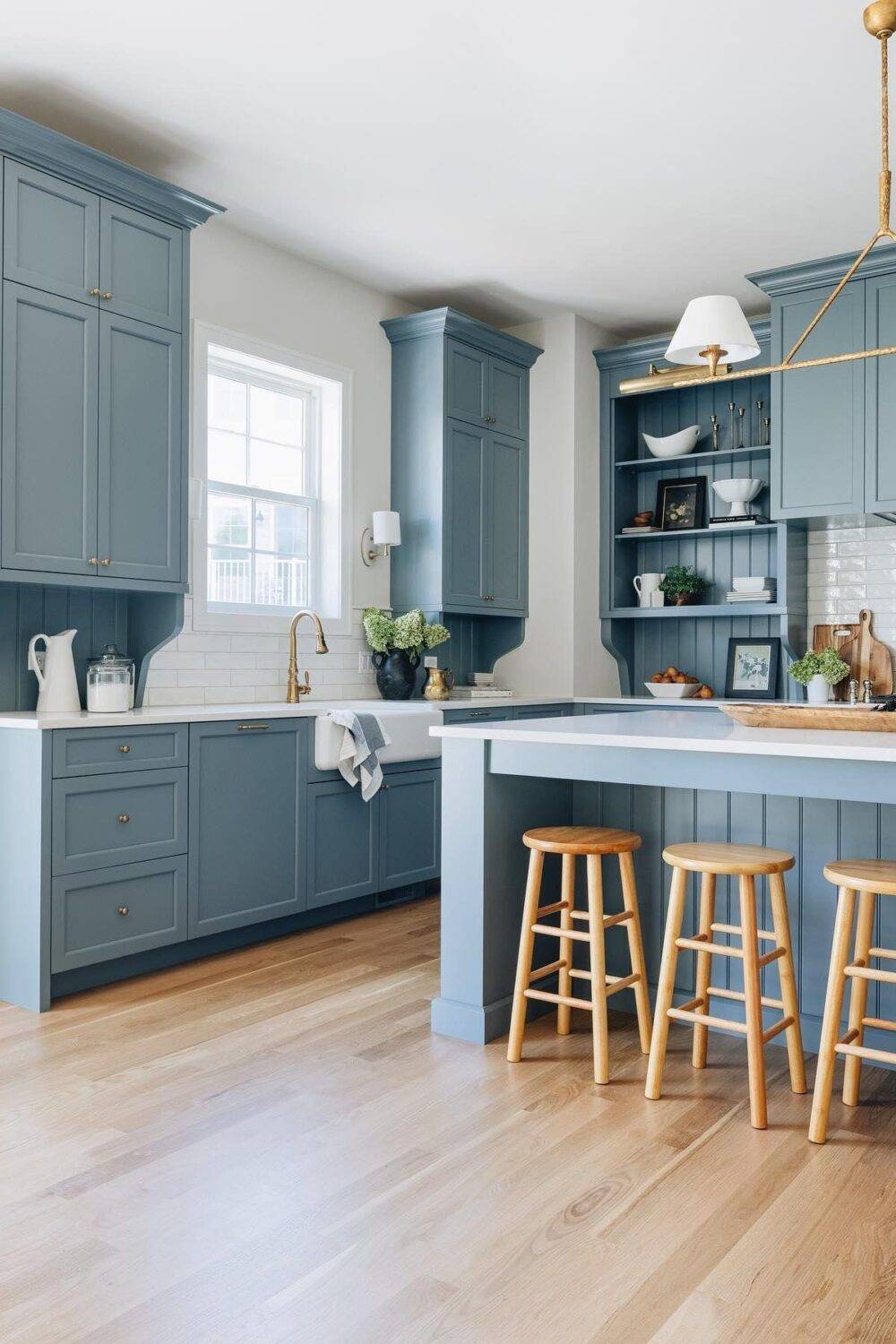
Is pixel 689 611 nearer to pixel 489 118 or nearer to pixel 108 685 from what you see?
pixel 489 118

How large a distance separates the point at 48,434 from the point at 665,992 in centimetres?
262

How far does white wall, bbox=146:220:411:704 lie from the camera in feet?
15.1

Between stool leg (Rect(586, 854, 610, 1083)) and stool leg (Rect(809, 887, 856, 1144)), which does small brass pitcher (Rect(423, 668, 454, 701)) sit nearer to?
stool leg (Rect(586, 854, 610, 1083))

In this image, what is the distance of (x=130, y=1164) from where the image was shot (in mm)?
2318

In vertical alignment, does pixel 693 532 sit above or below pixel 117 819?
above

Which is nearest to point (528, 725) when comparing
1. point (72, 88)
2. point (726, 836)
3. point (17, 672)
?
point (726, 836)

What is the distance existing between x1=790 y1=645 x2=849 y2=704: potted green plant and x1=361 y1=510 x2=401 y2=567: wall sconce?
2086mm

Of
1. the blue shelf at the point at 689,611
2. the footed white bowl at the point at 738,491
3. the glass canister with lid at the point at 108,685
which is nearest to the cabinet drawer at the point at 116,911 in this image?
the glass canister with lid at the point at 108,685

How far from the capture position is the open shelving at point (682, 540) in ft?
18.8

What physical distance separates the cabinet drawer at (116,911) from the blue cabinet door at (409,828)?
114cm

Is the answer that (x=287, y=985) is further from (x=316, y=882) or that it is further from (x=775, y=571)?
(x=775, y=571)

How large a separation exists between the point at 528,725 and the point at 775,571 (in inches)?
121

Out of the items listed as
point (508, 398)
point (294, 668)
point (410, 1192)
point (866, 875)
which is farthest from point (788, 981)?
point (508, 398)

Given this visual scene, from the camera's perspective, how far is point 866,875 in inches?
96.9
